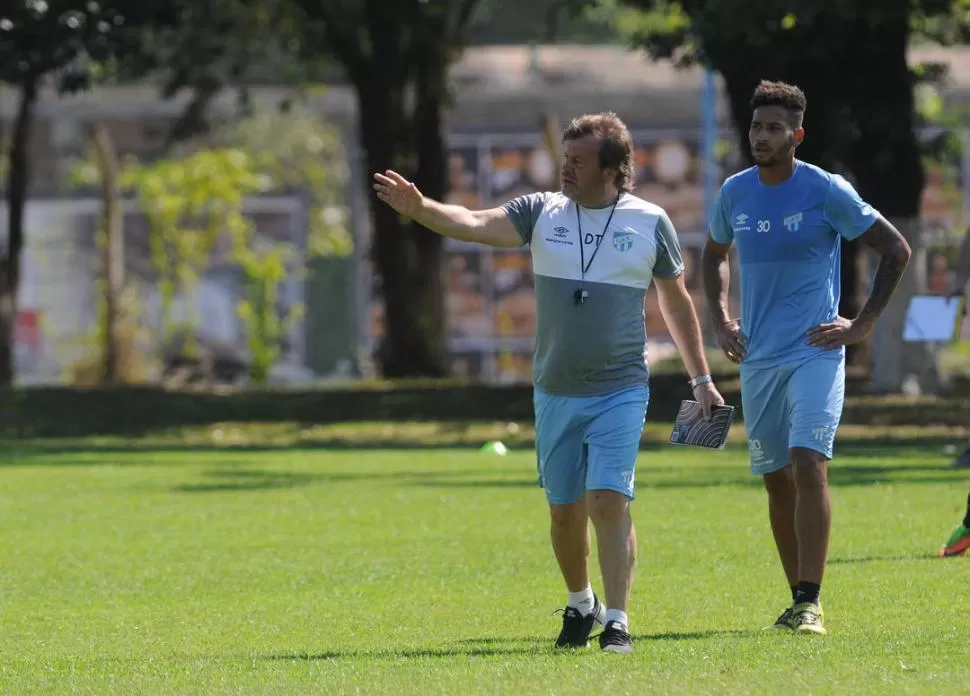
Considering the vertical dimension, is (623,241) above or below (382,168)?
above

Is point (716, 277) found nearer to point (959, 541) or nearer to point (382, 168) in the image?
point (959, 541)

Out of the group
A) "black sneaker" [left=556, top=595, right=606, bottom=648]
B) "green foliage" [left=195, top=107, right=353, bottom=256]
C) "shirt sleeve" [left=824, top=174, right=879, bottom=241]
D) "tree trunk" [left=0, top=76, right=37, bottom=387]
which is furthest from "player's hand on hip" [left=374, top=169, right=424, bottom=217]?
"green foliage" [left=195, top=107, right=353, bottom=256]

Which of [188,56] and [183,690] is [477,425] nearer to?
[188,56]

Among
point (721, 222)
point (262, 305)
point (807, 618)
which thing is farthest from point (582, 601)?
point (262, 305)

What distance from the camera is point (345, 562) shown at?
42.2ft

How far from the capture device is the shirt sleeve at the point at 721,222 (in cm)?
987

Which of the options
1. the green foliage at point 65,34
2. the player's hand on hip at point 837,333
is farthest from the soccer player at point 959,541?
the green foliage at point 65,34

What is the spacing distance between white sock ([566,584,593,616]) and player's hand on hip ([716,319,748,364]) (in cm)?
118

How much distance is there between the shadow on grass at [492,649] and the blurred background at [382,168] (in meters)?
15.9

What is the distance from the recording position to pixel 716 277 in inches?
396

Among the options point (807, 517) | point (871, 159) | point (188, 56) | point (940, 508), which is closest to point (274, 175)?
point (188, 56)

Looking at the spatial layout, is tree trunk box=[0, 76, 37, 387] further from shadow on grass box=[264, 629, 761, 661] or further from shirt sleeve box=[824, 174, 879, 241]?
shirt sleeve box=[824, 174, 879, 241]

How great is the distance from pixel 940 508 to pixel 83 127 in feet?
163

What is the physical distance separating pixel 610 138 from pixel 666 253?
1.70 feet
